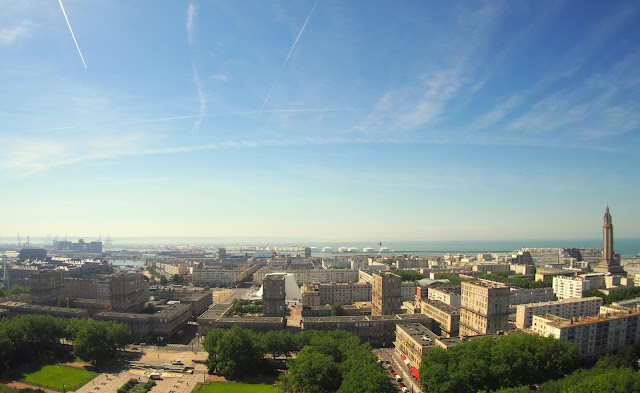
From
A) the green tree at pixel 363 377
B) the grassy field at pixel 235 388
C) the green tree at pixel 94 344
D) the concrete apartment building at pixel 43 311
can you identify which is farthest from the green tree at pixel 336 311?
the concrete apartment building at pixel 43 311

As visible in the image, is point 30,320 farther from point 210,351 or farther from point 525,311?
point 525,311

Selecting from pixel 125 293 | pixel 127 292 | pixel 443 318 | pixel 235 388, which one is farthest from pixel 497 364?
pixel 127 292

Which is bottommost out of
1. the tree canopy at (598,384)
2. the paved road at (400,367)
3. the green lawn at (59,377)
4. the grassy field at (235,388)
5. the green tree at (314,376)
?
the green lawn at (59,377)

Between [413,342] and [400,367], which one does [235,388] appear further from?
[413,342]

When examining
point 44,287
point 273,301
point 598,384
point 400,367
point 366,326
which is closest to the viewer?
point 598,384

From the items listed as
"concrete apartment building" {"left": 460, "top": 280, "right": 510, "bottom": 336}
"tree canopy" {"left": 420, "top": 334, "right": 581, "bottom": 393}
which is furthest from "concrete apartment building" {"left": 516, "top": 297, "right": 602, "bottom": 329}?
"tree canopy" {"left": 420, "top": 334, "right": 581, "bottom": 393}

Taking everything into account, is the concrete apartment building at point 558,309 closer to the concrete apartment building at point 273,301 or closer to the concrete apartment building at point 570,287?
the concrete apartment building at point 570,287

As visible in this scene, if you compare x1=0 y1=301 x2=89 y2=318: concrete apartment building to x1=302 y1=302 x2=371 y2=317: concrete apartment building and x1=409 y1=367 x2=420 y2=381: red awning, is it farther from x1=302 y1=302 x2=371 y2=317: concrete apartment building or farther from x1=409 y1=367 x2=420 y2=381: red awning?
x1=409 y1=367 x2=420 y2=381: red awning
